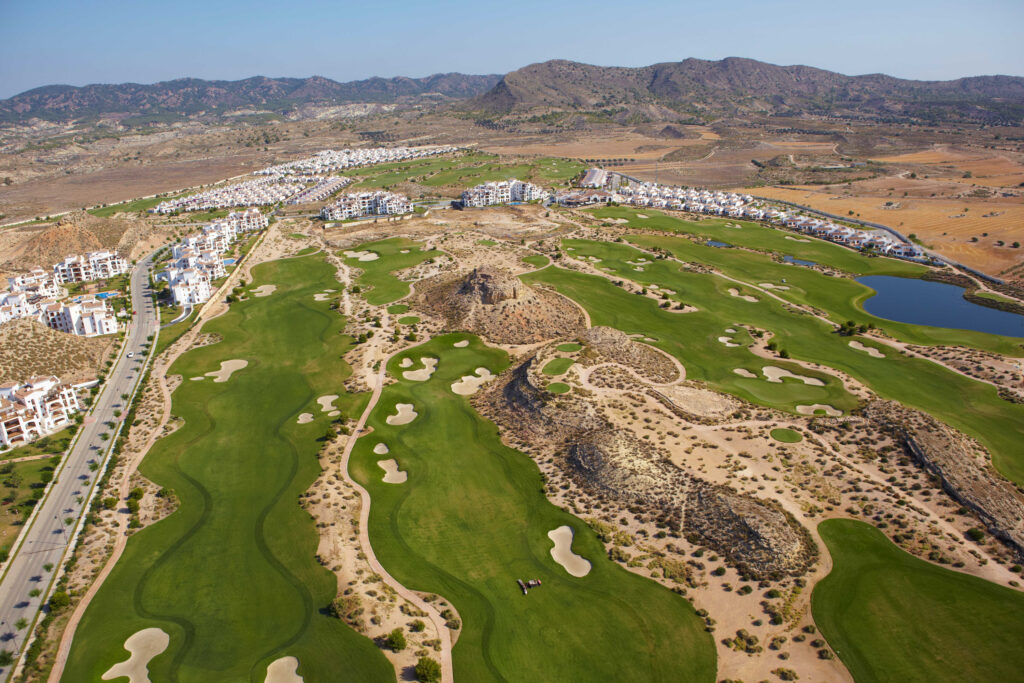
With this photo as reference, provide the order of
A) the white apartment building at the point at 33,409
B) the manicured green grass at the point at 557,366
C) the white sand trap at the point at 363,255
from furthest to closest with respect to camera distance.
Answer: the white sand trap at the point at 363,255 < the manicured green grass at the point at 557,366 < the white apartment building at the point at 33,409

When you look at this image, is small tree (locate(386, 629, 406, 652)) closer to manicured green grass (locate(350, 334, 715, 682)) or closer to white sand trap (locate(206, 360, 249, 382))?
manicured green grass (locate(350, 334, 715, 682))

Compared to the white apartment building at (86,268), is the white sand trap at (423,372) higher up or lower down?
lower down

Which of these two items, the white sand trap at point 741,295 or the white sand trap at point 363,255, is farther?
the white sand trap at point 363,255

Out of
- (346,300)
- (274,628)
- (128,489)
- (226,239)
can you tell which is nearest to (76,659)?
(274,628)

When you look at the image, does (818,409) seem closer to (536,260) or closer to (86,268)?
(536,260)

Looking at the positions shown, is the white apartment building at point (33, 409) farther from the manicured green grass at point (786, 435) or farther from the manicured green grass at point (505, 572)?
the manicured green grass at point (786, 435)

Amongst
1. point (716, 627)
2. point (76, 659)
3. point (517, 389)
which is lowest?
point (76, 659)

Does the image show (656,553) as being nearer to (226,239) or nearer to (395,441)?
(395,441)

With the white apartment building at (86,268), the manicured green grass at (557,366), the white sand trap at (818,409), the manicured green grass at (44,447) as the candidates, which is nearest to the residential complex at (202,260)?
the white apartment building at (86,268)
